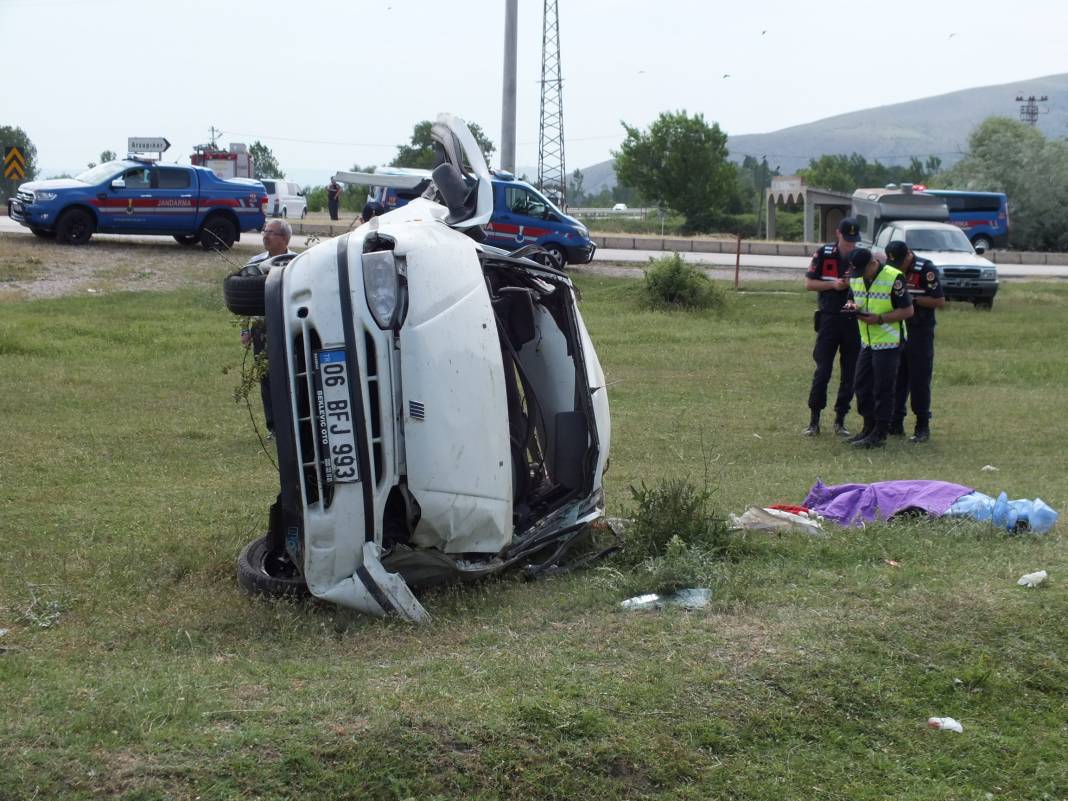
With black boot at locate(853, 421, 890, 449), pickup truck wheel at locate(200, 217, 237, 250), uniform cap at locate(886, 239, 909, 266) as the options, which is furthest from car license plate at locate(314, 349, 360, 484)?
pickup truck wheel at locate(200, 217, 237, 250)

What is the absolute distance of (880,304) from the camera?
35.6 ft

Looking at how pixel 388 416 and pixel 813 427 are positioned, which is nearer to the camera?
pixel 388 416

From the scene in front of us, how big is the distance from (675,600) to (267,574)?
6.56ft

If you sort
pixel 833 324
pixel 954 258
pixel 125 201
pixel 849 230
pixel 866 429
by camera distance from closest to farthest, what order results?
1. pixel 866 429
2. pixel 849 230
3. pixel 833 324
4. pixel 954 258
5. pixel 125 201

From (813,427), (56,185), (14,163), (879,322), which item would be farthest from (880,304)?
(14,163)

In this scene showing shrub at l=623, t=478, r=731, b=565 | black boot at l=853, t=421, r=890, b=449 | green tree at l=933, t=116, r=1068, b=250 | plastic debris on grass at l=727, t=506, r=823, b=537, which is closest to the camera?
shrub at l=623, t=478, r=731, b=565

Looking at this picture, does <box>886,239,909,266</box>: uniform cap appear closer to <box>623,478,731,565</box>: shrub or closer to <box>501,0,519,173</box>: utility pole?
<box>623,478,731,565</box>: shrub

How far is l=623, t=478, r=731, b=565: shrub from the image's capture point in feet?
20.6

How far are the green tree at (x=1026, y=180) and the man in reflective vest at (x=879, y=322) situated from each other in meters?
48.9

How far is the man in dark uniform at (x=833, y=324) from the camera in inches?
453

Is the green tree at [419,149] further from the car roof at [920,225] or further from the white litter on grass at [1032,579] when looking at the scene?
the white litter on grass at [1032,579]

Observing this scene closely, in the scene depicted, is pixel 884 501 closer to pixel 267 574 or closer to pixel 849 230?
pixel 267 574

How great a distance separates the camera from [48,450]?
10.1m

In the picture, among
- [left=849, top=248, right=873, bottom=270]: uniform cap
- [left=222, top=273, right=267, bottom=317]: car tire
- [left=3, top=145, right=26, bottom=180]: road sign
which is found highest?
[left=3, top=145, right=26, bottom=180]: road sign
